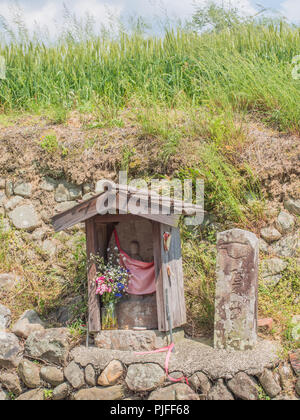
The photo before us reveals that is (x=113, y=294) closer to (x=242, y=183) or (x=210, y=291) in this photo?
(x=210, y=291)

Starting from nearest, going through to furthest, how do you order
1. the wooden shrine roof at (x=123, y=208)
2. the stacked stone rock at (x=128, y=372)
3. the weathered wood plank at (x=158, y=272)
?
1. the stacked stone rock at (x=128, y=372)
2. the wooden shrine roof at (x=123, y=208)
3. the weathered wood plank at (x=158, y=272)

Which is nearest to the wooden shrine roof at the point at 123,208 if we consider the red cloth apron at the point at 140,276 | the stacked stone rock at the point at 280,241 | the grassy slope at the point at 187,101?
the red cloth apron at the point at 140,276

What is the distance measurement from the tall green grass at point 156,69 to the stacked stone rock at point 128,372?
4.06 meters

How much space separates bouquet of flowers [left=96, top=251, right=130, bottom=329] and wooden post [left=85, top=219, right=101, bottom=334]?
0.21ft

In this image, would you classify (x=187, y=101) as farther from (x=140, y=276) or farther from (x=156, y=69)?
(x=140, y=276)

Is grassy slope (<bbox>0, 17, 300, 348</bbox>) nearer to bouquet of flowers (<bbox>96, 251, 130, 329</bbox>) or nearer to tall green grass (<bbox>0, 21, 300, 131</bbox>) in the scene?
tall green grass (<bbox>0, 21, 300, 131</bbox>)

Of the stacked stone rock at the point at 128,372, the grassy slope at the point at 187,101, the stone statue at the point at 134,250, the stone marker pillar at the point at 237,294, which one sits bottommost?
the stacked stone rock at the point at 128,372

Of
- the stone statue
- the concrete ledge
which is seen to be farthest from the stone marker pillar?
the stone statue

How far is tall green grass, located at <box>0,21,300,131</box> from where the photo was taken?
734 centimetres

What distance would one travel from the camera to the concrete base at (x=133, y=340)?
470 cm

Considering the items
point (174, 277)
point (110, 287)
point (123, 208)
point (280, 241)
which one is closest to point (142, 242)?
point (174, 277)

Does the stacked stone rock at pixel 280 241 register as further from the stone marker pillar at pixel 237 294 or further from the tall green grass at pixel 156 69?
the tall green grass at pixel 156 69

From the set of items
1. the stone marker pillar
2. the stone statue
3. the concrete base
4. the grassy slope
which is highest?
the grassy slope
